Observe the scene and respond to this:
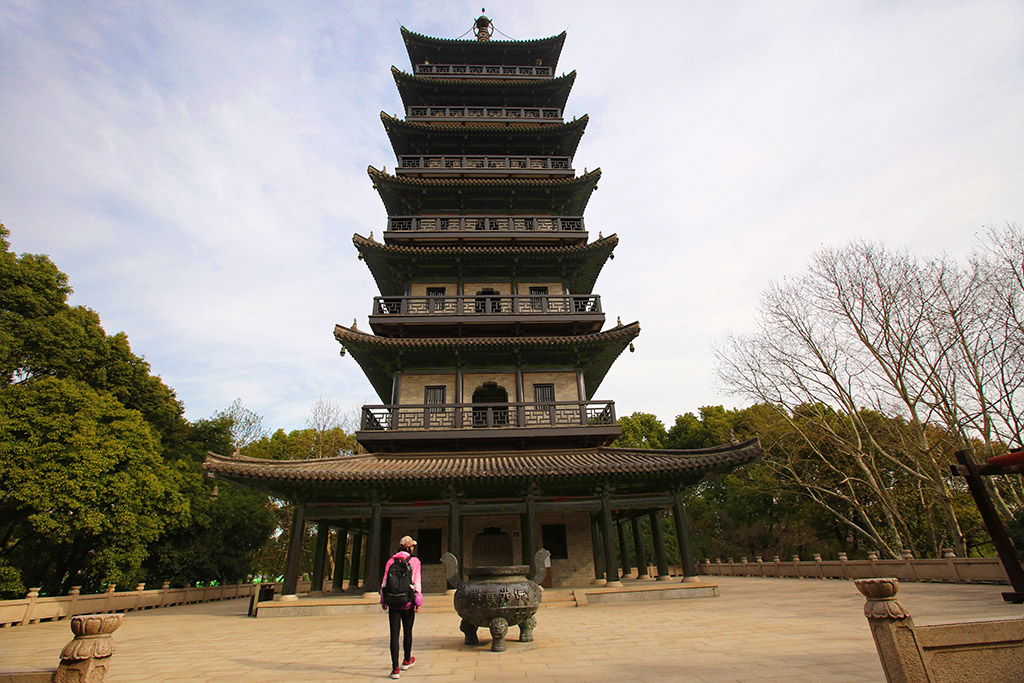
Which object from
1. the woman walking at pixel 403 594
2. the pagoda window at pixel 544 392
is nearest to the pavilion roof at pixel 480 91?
the pagoda window at pixel 544 392

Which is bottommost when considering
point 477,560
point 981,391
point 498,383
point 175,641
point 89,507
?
point 175,641

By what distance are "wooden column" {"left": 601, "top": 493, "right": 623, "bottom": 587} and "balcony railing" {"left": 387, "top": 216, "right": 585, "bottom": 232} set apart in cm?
1091

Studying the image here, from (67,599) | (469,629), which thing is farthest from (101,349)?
(469,629)

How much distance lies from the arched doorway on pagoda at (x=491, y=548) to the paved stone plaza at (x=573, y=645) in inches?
155

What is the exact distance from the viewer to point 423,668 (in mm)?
5930

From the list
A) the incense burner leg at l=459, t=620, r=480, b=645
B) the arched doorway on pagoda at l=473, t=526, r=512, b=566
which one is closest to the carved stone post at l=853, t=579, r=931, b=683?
the incense burner leg at l=459, t=620, r=480, b=645

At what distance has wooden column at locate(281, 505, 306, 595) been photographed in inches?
514

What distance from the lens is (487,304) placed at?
18.0 metres

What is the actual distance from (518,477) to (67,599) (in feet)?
47.1

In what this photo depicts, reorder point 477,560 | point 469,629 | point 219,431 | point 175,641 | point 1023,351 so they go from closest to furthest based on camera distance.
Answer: point 469,629
point 175,641
point 1023,351
point 477,560
point 219,431

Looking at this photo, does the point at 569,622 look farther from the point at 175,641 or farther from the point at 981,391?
the point at 981,391

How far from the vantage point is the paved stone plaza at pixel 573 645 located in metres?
5.44

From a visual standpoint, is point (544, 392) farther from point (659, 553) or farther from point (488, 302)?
point (659, 553)

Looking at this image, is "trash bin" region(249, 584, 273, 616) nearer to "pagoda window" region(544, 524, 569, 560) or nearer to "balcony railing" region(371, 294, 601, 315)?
"pagoda window" region(544, 524, 569, 560)
